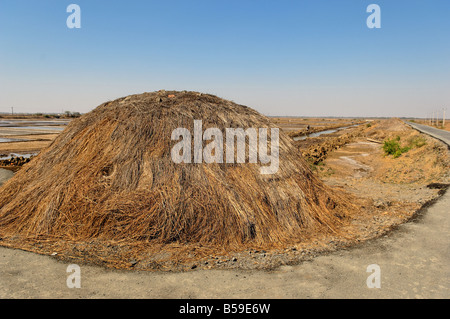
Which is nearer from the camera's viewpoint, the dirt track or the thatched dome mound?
the dirt track

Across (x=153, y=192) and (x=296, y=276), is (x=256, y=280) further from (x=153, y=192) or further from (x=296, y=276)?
(x=153, y=192)

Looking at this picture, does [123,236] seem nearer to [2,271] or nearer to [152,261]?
[152,261]

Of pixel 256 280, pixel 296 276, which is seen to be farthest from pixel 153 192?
pixel 296 276

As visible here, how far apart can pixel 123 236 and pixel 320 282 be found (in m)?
4.14

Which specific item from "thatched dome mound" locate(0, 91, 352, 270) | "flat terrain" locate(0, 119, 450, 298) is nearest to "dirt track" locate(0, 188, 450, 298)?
"flat terrain" locate(0, 119, 450, 298)

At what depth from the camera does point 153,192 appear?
6859mm

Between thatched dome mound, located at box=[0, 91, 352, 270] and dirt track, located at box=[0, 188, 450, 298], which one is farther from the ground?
thatched dome mound, located at box=[0, 91, 352, 270]

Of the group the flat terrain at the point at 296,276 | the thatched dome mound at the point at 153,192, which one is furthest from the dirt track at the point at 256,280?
the thatched dome mound at the point at 153,192

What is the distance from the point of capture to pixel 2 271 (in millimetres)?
5430

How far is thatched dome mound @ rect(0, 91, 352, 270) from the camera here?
661 centimetres

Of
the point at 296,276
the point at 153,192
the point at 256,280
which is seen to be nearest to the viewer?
the point at 256,280

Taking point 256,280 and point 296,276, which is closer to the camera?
point 256,280

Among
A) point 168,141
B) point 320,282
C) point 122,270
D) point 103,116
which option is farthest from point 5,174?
point 320,282

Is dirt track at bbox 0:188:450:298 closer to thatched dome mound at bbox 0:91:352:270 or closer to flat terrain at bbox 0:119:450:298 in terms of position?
flat terrain at bbox 0:119:450:298
